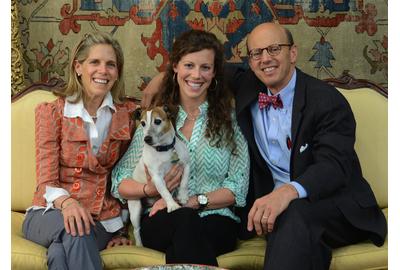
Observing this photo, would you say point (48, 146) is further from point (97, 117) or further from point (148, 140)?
point (148, 140)

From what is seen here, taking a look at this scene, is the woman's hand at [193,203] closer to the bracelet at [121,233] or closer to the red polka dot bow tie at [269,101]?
the bracelet at [121,233]

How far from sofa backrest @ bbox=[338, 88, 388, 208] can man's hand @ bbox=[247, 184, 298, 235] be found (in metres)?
0.79

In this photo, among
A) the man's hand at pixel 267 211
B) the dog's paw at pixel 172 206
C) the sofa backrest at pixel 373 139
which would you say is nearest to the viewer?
the man's hand at pixel 267 211

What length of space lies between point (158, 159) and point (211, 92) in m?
0.40

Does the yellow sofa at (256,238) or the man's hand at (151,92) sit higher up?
the man's hand at (151,92)

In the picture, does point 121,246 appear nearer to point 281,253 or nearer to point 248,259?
point 248,259

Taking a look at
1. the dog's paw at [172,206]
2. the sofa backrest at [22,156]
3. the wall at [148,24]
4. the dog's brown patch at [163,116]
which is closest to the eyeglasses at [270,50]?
the dog's brown patch at [163,116]

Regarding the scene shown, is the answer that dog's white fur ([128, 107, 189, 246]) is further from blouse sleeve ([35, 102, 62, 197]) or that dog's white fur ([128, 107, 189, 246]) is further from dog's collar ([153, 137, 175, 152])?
blouse sleeve ([35, 102, 62, 197])

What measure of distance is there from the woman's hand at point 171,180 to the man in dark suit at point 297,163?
1.07ft

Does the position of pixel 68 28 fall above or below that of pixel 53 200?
above

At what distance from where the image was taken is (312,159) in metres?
2.56

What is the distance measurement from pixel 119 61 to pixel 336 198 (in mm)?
1090

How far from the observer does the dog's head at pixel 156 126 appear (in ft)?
8.34

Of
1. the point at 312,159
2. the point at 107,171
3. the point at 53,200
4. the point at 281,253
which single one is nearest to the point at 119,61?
the point at 107,171
